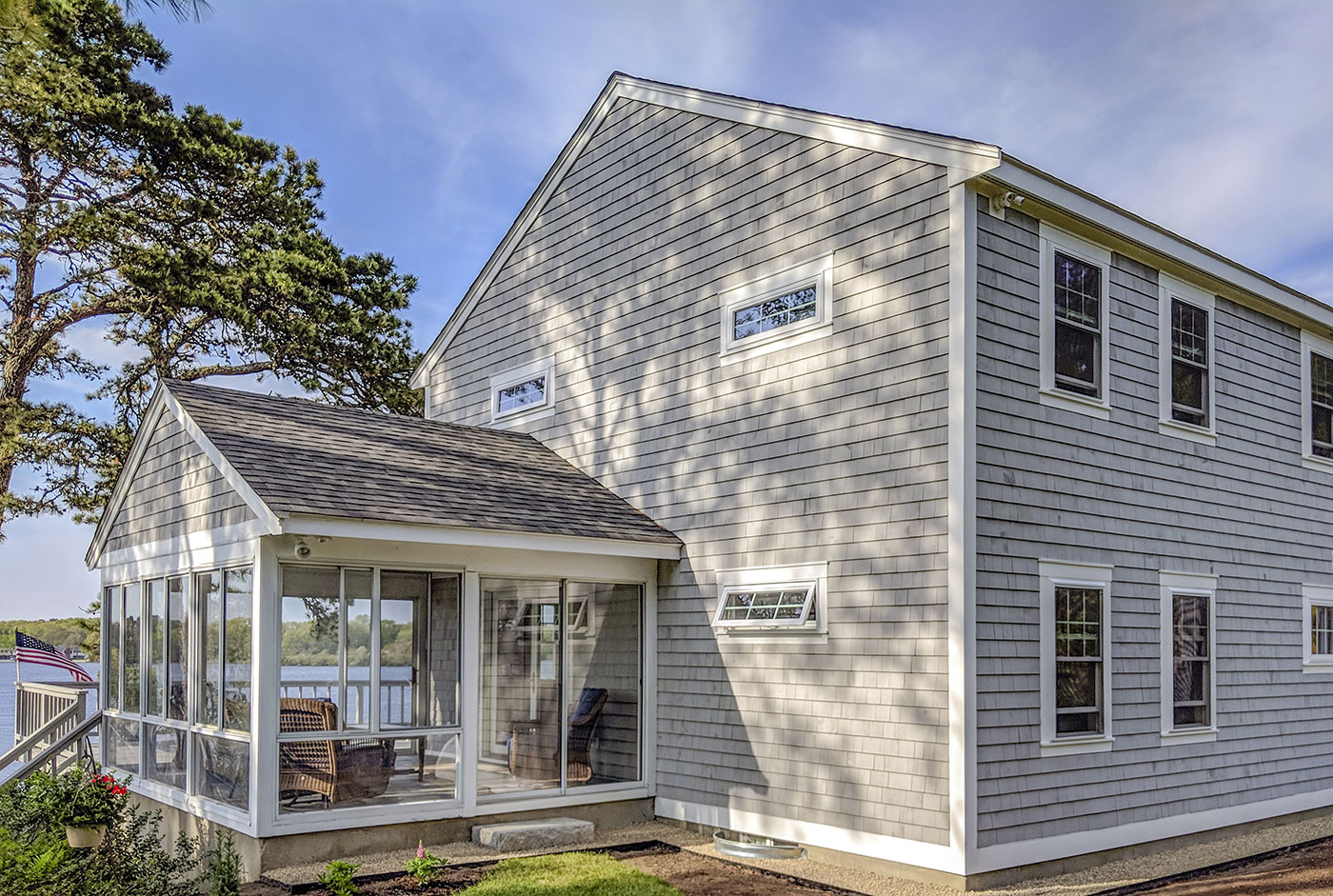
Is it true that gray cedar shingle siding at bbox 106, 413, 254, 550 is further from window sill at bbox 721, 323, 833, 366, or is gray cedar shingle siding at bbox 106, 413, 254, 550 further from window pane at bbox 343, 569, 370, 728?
window sill at bbox 721, 323, 833, 366

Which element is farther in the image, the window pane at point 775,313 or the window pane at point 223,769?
the window pane at point 775,313

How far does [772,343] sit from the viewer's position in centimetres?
929

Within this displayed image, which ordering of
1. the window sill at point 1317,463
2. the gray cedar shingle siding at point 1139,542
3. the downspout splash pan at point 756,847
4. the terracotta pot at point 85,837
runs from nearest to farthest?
the gray cedar shingle siding at point 1139,542, the downspout splash pan at point 756,847, the terracotta pot at point 85,837, the window sill at point 1317,463

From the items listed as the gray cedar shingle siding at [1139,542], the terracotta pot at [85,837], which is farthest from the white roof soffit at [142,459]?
the gray cedar shingle siding at [1139,542]

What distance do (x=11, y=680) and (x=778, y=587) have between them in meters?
64.0

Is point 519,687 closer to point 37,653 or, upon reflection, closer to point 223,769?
point 223,769

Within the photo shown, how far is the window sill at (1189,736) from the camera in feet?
28.9

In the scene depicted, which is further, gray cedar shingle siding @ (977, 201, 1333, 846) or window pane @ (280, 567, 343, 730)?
window pane @ (280, 567, 343, 730)

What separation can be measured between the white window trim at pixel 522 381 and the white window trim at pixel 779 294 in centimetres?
295

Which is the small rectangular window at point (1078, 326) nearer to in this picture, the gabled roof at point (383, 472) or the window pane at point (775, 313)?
the window pane at point (775, 313)

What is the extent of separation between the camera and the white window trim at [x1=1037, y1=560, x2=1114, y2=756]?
777 centimetres

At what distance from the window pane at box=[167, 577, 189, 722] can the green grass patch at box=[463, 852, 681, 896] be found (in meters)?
3.71

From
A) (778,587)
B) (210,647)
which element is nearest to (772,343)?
(778,587)

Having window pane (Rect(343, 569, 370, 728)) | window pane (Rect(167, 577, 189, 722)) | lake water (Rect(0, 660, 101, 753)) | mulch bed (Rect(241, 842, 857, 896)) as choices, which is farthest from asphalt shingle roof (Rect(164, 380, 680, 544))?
lake water (Rect(0, 660, 101, 753))
